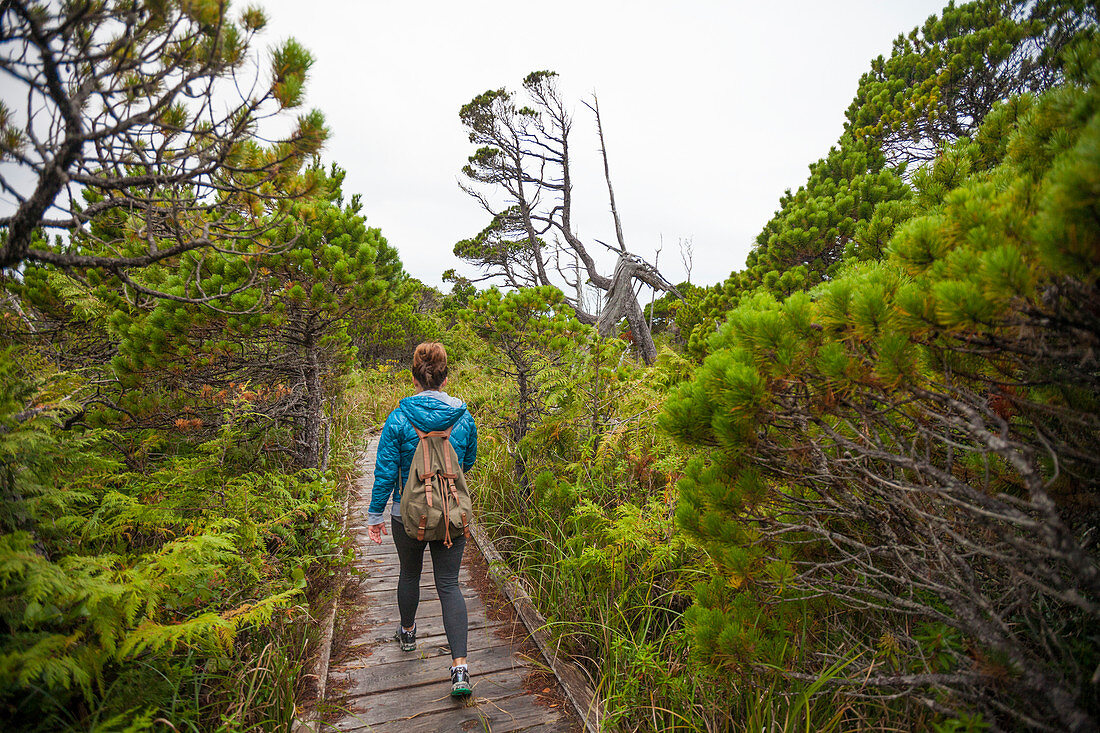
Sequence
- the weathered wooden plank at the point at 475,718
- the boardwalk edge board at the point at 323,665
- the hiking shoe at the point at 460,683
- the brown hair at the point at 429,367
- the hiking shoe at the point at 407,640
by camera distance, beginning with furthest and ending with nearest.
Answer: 1. the hiking shoe at the point at 407,640
2. the brown hair at the point at 429,367
3. the hiking shoe at the point at 460,683
4. the weathered wooden plank at the point at 475,718
5. the boardwalk edge board at the point at 323,665

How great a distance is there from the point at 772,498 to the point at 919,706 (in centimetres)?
103

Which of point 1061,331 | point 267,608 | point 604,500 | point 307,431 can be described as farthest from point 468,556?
point 1061,331

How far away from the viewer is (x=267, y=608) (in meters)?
2.17

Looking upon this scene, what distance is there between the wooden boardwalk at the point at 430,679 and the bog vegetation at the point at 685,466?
290 mm

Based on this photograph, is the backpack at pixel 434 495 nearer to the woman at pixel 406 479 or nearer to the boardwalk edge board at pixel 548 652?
the woman at pixel 406 479

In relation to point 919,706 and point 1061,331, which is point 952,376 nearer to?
point 1061,331

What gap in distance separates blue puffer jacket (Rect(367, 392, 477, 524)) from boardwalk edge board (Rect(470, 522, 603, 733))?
4.31 ft

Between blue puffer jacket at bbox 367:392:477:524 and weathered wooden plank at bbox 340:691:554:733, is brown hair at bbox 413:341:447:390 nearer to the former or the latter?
blue puffer jacket at bbox 367:392:477:524

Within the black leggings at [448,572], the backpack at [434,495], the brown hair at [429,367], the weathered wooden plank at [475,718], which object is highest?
the brown hair at [429,367]

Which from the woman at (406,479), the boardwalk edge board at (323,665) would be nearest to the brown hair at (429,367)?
the woman at (406,479)

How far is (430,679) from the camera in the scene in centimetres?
276

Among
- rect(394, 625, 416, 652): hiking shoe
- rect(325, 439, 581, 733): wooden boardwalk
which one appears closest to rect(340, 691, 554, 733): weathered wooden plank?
rect(325, 439, 581, 733): wooden boardwalk

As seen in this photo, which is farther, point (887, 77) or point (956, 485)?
point (887, 77)

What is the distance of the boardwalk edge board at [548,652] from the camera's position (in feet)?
7.86
